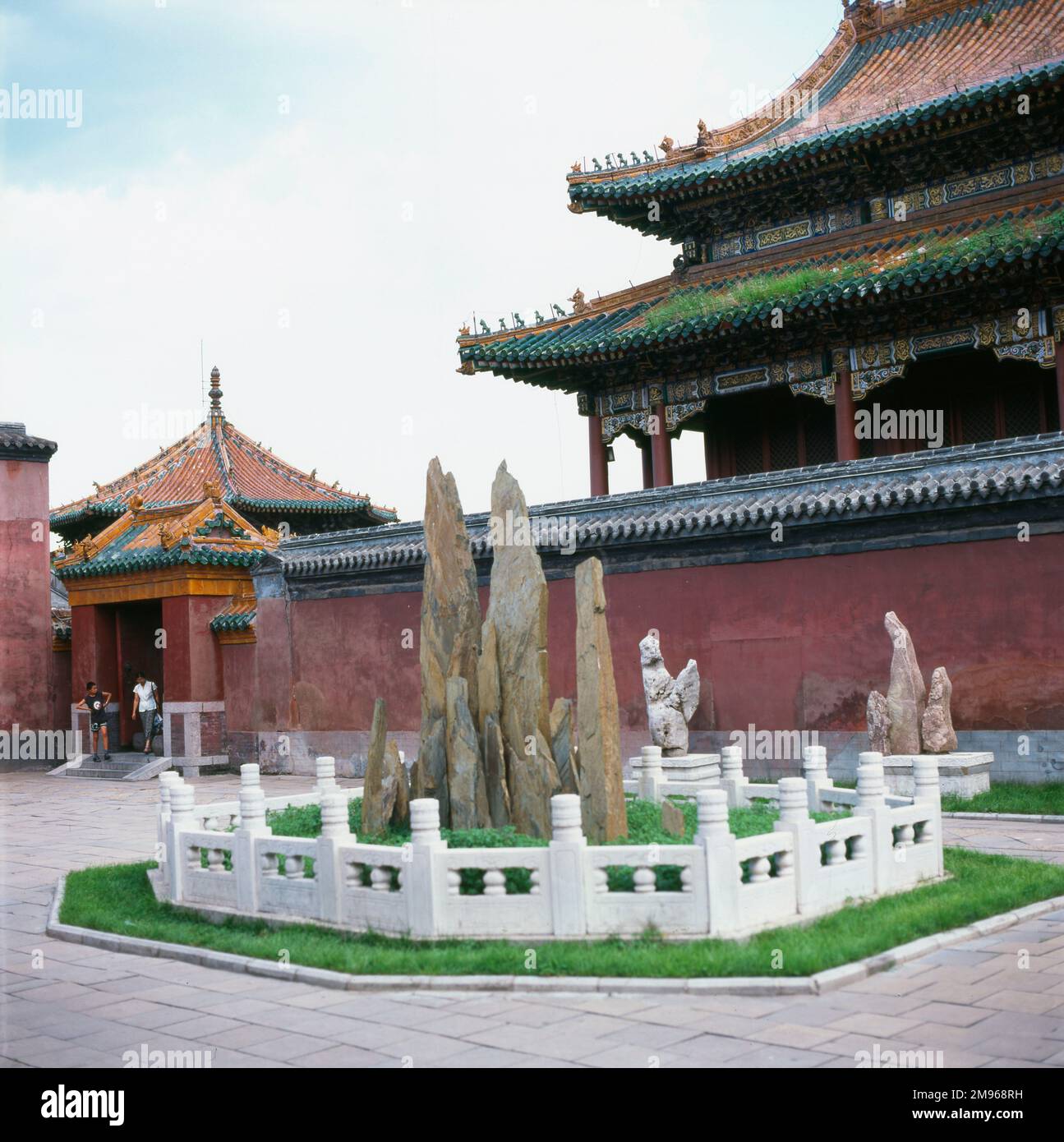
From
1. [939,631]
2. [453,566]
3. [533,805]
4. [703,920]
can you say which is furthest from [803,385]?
[703,920]

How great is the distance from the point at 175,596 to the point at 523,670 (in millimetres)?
14653

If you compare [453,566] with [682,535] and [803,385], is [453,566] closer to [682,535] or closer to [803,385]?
[682,535]

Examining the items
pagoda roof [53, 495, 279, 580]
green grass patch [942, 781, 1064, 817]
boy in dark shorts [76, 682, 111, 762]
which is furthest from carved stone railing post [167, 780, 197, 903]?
boy in dark shorts [76, 682, 111, 762]

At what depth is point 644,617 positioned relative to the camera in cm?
1747

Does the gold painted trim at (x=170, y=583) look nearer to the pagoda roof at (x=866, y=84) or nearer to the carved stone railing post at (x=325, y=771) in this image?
the pagoda roof at (x=866, y=84)

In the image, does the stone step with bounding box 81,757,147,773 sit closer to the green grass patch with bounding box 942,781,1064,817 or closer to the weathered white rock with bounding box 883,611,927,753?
the weathered white rock with bounding box 883,611,927,753

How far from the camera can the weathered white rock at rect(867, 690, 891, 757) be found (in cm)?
1404

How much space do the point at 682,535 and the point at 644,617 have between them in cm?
123

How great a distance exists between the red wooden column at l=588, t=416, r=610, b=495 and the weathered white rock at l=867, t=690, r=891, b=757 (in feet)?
26.6

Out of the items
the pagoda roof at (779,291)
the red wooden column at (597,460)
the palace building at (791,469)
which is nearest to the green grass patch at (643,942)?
the palace building at (791,469)

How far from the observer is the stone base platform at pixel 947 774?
13.4 metres

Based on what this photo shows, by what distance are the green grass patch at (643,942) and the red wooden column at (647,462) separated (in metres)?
13.2

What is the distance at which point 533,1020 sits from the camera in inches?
248

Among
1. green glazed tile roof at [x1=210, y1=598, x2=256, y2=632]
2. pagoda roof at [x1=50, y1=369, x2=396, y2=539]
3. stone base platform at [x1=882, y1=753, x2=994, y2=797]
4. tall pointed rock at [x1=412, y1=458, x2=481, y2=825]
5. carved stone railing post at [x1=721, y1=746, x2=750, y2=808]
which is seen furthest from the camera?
pagoda roof at [x1=50, y1=369, x2=396, y2=539]
